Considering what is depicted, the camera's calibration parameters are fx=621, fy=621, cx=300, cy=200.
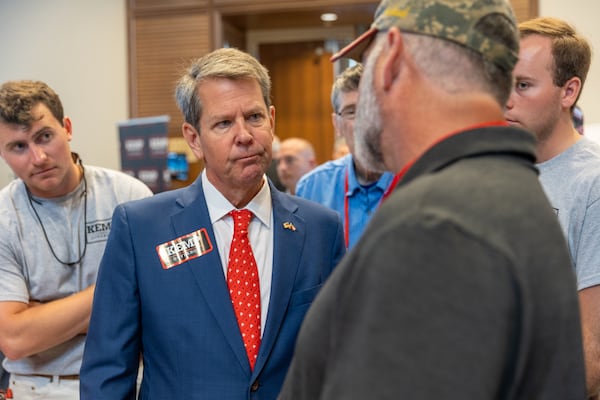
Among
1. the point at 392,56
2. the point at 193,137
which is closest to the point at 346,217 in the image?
the point at 193,137

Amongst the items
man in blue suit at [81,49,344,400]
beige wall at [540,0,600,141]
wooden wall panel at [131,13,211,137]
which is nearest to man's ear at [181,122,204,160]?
man in blue suit at [81,49,344,400]

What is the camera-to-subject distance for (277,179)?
185 inches

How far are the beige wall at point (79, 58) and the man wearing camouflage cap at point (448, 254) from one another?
550 centimetres

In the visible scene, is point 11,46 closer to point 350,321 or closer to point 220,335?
point 220,335

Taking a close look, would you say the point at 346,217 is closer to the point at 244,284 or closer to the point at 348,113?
the point at 348,113

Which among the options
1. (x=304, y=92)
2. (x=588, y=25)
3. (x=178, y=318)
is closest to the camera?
(x=178, y=318)

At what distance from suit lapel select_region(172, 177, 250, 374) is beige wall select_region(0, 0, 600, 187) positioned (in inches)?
181

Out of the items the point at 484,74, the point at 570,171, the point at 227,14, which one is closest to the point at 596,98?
the point at 227,14

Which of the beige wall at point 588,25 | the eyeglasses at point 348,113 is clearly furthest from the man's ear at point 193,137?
the beige wall at point 588,25

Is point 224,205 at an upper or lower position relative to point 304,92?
lower

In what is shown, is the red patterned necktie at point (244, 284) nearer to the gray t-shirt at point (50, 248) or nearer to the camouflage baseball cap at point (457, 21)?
the gray t-shirt at point (50, 248)

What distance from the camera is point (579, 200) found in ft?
5.23

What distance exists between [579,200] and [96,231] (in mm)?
1524

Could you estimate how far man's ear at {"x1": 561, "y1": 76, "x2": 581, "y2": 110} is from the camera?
5.55ft
